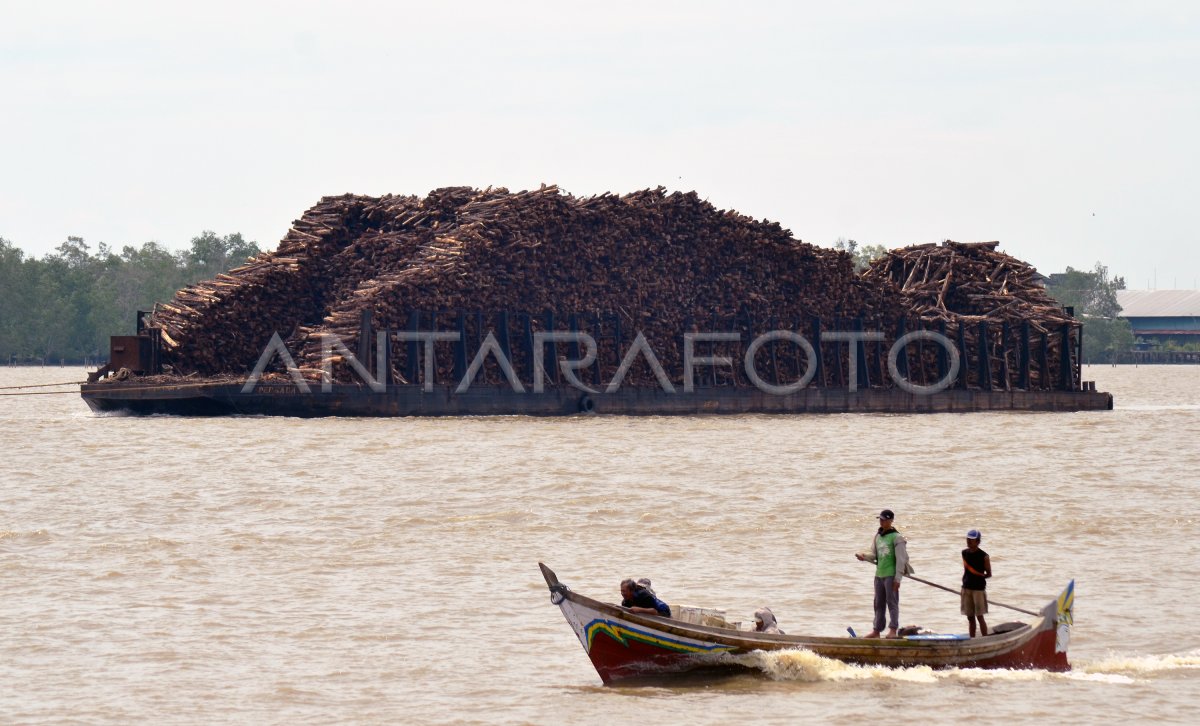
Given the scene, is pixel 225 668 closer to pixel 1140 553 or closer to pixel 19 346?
Result: pixel 1140 553

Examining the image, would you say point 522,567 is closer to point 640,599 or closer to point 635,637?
point 640,599

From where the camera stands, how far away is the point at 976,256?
73812mm

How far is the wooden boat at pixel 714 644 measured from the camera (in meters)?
16.4

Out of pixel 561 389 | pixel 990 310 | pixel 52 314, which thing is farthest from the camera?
pixel 52 314

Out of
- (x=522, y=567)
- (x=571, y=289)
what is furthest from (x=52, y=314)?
(x=522, y=567)

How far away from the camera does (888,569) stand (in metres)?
17.5

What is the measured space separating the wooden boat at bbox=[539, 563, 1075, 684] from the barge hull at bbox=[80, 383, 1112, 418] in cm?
3942

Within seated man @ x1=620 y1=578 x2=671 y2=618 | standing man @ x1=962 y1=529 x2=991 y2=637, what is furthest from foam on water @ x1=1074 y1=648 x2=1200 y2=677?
seated man @ x1=620 y1=578 x2=671 y2=618

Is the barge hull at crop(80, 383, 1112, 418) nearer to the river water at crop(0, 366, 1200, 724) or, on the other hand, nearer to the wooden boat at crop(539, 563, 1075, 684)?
the river water at crop(0, 366, 1200, 724)

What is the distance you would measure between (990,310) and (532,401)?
23.5 meters

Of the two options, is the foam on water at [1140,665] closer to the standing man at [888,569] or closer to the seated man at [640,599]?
the standing man at [888,569]

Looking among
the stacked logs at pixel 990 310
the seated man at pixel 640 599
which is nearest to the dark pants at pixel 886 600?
the seated man at pixel 640 599

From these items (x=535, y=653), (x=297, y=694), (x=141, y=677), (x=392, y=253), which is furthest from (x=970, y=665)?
(x=392, y=253)

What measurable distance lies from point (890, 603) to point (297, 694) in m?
6.32
